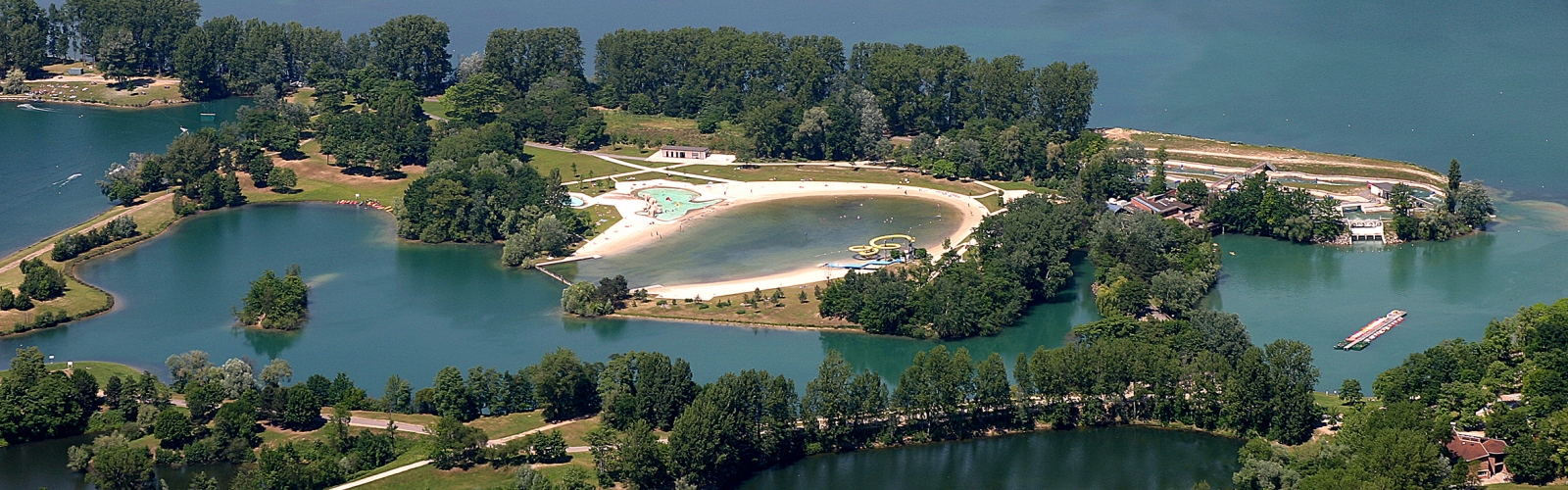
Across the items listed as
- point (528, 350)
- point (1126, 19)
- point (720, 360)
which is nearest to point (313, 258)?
point (528, 350)

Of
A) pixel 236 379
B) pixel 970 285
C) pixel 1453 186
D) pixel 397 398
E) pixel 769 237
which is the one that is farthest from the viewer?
pixel 769 237

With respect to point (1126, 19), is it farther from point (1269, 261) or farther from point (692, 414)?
point (692, 414)

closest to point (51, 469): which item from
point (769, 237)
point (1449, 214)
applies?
point (769, 237)

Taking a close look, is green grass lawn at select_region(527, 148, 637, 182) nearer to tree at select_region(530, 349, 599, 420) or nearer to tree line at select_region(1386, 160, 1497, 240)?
tree at select_region(530, 349, 599, 420)

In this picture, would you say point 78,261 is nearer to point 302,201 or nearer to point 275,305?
point 275,305

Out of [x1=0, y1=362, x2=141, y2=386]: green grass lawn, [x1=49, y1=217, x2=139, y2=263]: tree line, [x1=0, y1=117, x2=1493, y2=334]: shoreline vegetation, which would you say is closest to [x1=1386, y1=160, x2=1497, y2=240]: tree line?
[x1=0, y1=117, x2=1493, y2=334]: shoreline vegetation

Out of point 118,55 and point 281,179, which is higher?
point 118,55
